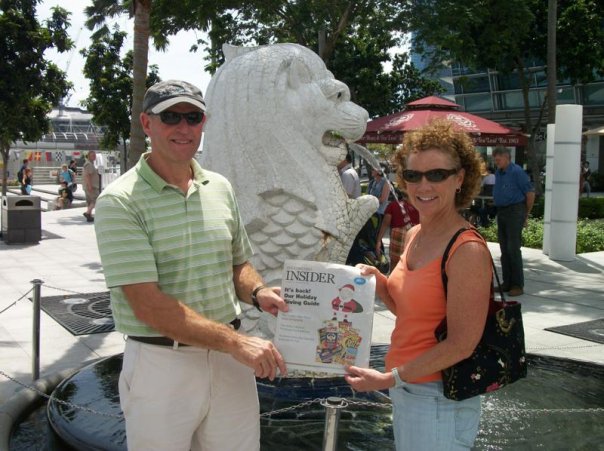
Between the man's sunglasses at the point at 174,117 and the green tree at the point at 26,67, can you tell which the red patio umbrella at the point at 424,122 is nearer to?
the man's sunglasses at the point at 174,117

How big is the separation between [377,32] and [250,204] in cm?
934

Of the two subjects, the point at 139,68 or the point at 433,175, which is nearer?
the point at 433,175

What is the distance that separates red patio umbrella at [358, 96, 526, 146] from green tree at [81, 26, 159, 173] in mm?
8884

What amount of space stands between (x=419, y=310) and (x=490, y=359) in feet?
0.91

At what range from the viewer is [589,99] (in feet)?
102

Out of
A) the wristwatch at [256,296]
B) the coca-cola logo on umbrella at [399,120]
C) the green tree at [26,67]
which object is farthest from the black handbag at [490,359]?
the green tree at [26,67]

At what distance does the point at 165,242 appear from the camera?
219 cm

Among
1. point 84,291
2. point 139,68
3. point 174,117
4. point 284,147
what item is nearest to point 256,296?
point 174,117

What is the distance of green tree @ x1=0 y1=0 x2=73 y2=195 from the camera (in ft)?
59.4

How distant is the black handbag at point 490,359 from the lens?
2125 millimetres

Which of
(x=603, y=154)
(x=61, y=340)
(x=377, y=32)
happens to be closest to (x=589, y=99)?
(x=603, y=154)

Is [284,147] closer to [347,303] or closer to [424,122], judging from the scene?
[347,303]

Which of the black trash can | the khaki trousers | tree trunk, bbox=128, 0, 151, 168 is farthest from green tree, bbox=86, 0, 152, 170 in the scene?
the black trash can

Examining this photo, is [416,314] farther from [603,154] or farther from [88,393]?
[603,154]
